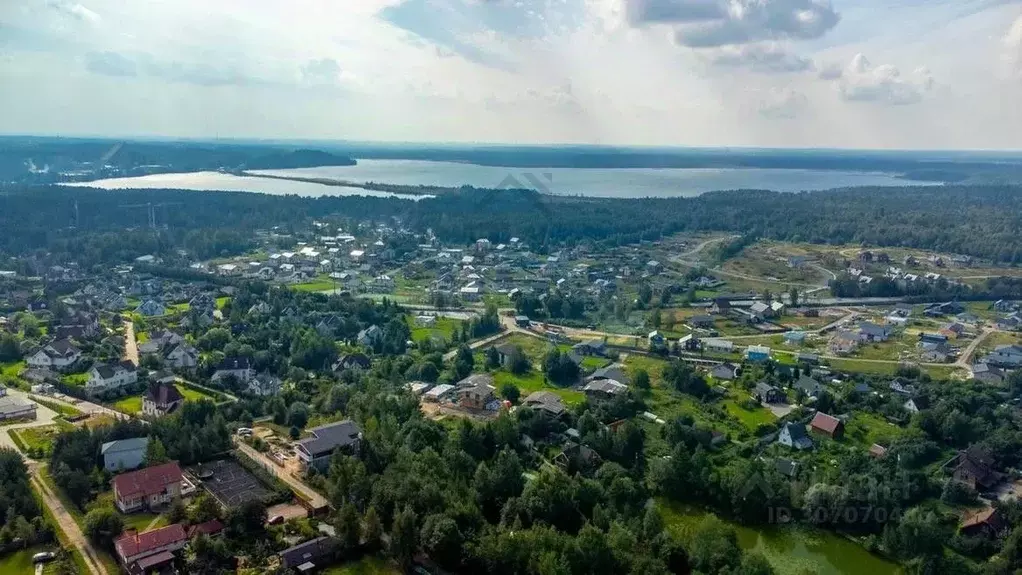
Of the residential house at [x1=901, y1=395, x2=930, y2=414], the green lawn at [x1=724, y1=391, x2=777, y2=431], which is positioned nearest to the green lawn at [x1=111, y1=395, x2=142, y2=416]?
the green lawn at [x1=724, y1=391, x2=777, y2=431]

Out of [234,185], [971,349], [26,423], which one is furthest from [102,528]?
[234,185]

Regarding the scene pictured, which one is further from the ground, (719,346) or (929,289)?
(929,289)

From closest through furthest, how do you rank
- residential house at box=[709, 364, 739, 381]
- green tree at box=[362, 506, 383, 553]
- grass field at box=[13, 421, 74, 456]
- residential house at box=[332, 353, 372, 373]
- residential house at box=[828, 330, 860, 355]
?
1. green tree at box=[362, 506, 383, 553]
2. grass field at box=[13, 421, 74, 456]
3. residential house at box=[332, 353, 372, 373]
4. residential house at box=[709, 364, 739, 381]
5. residential house at box=[828, 330, 860, 355]

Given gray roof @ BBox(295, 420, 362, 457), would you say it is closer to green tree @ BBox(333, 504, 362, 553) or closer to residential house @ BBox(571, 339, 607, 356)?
green tree @ BBox(333, 504, 362, 553)

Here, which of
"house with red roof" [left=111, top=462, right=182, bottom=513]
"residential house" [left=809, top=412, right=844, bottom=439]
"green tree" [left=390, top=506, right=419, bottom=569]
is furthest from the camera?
"residential house" [left=809, top=412, right=844, bottom=439]

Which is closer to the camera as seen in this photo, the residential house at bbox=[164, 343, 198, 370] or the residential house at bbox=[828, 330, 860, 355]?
the residential house at bbox=[164, 343, 198, 370]

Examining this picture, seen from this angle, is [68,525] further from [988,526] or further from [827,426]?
[988,526]

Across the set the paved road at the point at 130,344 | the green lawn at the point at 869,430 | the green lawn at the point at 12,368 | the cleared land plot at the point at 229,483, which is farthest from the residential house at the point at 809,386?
the green lawn at the point at 12,368
